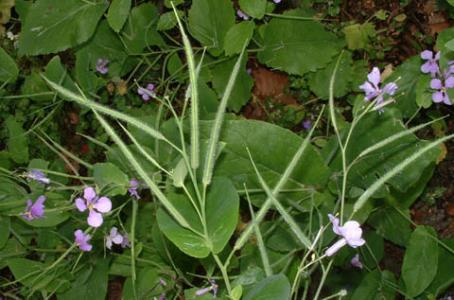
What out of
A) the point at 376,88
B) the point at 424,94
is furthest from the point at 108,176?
the point at 424,94

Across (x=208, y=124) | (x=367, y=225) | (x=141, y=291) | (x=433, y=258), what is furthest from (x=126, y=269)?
(x=433, y=258)

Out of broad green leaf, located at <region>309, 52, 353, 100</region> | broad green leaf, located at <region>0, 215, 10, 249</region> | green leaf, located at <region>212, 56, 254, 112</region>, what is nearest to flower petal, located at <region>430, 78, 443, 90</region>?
broad green leaf, located at <region>309, 52, 353, 100</region>

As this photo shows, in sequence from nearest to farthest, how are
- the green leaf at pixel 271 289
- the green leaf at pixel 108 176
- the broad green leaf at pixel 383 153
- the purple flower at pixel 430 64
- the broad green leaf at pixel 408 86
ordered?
the green leaf at pixel 271 289 → the green leaf at pixel 108 176 → the broad green leaf at pixel 383 153 → the purple flower at pixel 430 64 → the broad green leaf at pixel 408 86

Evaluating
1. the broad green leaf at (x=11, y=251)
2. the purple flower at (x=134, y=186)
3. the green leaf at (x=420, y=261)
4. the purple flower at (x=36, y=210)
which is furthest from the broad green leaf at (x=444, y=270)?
the broad green leaf at (x=11, y=251)

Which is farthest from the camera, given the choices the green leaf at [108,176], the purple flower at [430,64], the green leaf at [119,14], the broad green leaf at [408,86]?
the green leaf at [119,14]

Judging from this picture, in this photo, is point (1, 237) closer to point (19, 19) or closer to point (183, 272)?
point (183, 272)

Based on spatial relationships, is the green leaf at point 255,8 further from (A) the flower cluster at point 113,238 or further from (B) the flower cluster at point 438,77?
(A) the flower cluster at point 113,238

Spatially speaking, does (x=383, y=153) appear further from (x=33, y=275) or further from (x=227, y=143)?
(x=33, y=275)
